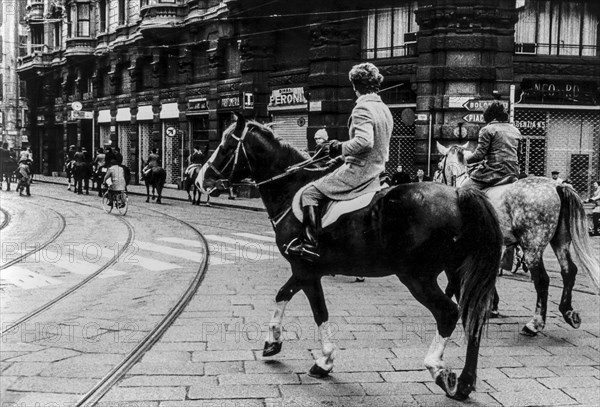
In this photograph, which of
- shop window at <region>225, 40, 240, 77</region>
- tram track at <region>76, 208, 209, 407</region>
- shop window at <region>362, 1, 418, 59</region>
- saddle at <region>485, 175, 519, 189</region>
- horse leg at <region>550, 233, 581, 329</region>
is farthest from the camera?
shop window at <region>225, 40, 240, 77</region>

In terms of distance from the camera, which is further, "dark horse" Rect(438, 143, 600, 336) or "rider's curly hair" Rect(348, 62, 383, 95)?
"dark horse" Rect(438, 143, 600, 336)

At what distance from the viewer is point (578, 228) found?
7.36 meters

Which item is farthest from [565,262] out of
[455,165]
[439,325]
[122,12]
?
[122,12]

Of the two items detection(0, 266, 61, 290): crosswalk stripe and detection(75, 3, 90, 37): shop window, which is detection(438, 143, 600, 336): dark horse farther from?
detection(75, 3, 90, 37): shop window

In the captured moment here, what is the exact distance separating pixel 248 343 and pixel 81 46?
4060 centimetres

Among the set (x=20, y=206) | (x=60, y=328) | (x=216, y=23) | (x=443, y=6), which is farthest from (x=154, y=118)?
(x=60, y=328)

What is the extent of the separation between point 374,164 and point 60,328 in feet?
12.6

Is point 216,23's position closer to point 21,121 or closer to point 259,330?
point 259,330

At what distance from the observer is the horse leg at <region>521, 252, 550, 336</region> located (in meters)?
7.21

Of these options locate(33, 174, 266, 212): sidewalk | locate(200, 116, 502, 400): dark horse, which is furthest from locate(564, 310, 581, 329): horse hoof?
locate(33, 174, 266, 212): sidewalk

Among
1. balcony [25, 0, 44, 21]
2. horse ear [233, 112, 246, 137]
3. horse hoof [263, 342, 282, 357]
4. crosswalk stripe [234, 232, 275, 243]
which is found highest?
balcony [25, 0, 44, 21]

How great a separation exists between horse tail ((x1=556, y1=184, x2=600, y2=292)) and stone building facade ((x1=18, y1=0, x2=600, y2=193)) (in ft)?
28.8

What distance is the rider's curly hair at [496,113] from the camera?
810 centimetres

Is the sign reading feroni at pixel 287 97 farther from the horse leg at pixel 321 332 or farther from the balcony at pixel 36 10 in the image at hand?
the balcony at pixel 36 10
